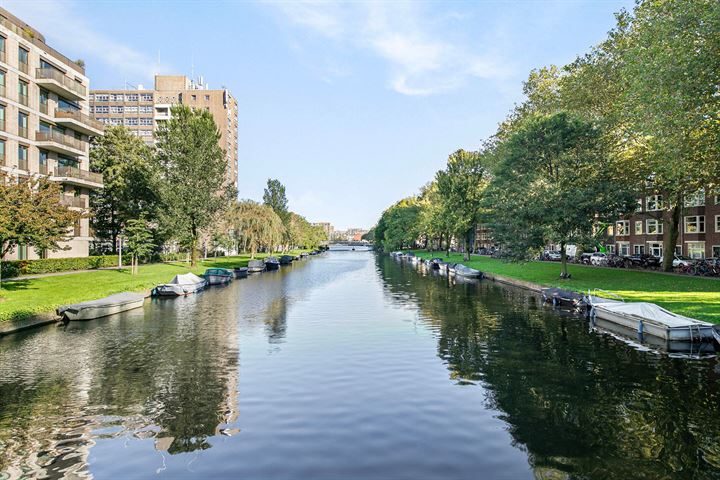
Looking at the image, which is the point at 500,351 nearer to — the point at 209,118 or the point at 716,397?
the point at 716,397

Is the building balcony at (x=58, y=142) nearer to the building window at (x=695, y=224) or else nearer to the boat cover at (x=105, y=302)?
the boat cover at (x=105, y=302)

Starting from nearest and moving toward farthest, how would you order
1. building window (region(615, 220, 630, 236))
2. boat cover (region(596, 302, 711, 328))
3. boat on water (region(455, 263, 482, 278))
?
boat cover (region(596, 302, 711, 328)) < boat on water (region(455, 263, 482, 278)) < building window (region(615, 220, 630, 236))

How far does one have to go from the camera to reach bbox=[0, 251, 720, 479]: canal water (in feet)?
33.7

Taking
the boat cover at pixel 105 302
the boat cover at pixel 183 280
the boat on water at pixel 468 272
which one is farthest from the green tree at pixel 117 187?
the boat on water at pixel 468 272

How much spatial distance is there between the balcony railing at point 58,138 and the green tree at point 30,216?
22.3m

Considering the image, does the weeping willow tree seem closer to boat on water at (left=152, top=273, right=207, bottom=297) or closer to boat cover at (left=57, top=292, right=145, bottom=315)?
boat on water at (left=152, top=273, right=207, bottom=297)

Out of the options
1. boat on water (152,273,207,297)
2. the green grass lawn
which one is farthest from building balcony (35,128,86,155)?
the green grass lawn

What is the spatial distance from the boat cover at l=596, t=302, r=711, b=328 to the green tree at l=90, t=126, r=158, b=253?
201 ft

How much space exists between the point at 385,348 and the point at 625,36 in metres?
42.7

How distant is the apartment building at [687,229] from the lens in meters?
61.8

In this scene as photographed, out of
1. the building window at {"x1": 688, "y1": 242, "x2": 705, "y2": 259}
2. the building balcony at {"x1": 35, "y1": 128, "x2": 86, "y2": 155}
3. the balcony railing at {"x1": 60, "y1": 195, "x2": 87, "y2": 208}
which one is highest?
the building balcony at {"x1": 35, "y1": 128, "x2": 86, "y2": 155}

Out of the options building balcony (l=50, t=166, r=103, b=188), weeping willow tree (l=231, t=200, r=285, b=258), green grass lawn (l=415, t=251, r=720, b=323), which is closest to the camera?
green grass lawn (l=415, t=251, r=720, b=323)

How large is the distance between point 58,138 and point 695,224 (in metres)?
84.0

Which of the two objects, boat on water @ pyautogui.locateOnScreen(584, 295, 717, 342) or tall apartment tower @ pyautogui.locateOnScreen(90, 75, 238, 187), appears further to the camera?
tall apartment tower @ pyautogui.locateOnScreen(90, 75, 238, 187)
